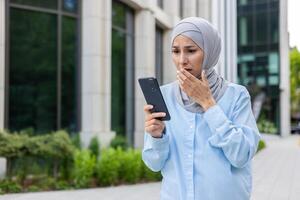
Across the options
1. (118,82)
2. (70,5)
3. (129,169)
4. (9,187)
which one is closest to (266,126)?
(118,82)

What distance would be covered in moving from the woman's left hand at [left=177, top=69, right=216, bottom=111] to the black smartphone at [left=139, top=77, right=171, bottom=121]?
0.36 ft

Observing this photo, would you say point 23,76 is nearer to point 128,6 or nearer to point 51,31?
point 51,31

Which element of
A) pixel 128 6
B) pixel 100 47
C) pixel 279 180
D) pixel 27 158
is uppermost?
pixel 128 6

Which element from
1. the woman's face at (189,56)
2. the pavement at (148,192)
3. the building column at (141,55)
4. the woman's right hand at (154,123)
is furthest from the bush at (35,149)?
the woman's face at (189,56)

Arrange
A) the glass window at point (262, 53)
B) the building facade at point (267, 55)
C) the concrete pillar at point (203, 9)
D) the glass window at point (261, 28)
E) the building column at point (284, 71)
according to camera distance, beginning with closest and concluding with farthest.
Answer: the concrete pillar at point (203, 9) < the building column at point (284, 71) < the building facade at point (267, 55) < the glass window at point (262, 53) < the glass window at point (261, 28)

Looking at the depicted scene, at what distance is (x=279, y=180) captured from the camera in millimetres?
12109

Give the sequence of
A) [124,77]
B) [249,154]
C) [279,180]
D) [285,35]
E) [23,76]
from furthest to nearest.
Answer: [285,35] < [124,77] < [23,76] < [279,180] < [249,154]

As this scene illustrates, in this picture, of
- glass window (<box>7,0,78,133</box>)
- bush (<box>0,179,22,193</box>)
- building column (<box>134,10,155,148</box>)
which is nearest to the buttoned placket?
bush (<box>0,179,22,193</box>)

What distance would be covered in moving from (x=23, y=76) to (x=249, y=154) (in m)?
11.8

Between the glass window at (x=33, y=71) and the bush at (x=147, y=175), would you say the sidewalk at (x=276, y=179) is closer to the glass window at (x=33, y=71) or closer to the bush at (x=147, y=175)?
the bush at (x=147, y=175)

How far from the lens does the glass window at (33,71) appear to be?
1292 centimetres

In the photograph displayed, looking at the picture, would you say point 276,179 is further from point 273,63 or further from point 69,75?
point 273,63

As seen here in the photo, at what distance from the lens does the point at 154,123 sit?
6.65ft

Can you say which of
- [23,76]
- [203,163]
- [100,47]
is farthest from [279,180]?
[203,163]
